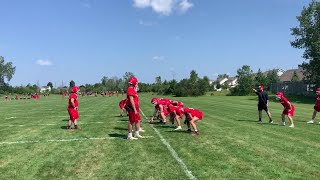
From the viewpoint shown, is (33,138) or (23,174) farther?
(33,138)

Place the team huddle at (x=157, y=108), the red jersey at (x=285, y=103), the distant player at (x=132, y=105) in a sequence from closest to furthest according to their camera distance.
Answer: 1. the distant player at (x=132, y=105)
2. the team huddle at (x=157, y=108)
3. the red jersey at (x=285, y=103)

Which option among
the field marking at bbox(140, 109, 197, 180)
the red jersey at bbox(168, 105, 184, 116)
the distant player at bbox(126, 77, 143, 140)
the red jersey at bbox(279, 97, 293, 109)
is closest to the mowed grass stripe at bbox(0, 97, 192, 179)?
the field marking at bbox(140, 109, 197, 180)

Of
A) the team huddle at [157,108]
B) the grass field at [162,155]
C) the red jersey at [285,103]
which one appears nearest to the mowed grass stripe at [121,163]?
the grass field at [162,155]

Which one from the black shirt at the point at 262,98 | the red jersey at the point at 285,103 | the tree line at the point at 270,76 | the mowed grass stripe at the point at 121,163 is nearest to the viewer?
the mowed grass stripe at the point at 121,163

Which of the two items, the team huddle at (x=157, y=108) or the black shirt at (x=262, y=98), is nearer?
the team huddle at (x=157, y=108)

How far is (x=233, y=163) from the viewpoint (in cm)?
925

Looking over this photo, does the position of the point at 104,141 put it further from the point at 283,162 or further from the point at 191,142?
the point at 283,162

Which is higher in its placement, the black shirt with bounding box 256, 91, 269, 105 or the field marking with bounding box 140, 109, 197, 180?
the black shirt with bounding box 256, 91, 269, 105

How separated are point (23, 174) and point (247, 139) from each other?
7397mm

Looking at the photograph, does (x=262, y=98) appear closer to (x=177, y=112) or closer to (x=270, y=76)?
(x=177, y=112)

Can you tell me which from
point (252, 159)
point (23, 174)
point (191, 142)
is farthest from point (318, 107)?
point (23, 174)

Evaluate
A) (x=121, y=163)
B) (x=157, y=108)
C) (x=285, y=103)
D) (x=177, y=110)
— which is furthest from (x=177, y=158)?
(x=285, y=103)

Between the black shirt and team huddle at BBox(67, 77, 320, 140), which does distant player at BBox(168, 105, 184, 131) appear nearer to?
team huddle at BBox(67, 77, 320, 140)

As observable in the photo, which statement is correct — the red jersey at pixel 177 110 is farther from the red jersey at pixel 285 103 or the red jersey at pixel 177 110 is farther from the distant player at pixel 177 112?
the red jersey at pixel 285 103
